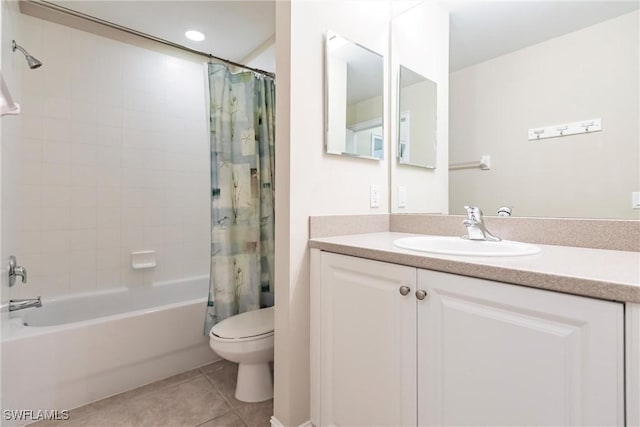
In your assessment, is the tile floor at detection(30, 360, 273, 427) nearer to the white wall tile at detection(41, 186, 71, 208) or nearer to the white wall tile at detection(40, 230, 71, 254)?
the white wall tile at detection(40, 230, 71, 254)

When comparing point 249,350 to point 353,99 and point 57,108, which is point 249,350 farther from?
point 57,108

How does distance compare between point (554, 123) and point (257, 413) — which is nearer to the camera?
point (554, 123)

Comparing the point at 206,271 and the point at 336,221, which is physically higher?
the point at 336,221

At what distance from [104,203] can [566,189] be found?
9.15 ft

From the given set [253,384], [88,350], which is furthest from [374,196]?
[88,350]

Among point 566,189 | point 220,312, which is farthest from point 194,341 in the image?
point 566,189

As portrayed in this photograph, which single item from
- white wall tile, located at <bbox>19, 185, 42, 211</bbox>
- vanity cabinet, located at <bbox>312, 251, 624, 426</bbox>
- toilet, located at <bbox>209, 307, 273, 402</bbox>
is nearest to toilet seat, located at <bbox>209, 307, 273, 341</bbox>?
toilet, located at <bbox>209, 307, 273, 402</bbox>

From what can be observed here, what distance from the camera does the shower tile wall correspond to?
2.05 m

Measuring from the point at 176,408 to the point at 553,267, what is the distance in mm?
1783

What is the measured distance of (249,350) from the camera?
157 cm

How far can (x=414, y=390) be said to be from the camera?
3.11ft

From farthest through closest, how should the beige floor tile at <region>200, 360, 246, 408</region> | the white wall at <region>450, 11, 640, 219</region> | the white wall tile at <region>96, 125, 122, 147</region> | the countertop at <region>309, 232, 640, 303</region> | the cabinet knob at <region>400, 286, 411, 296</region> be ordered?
1. the white wall tile at <region>96, 125, 122, 147</region>
2. the beige floor tile at <region>200, 360, 246, 408</region>
3. the white wall at <region>450, 11, 640, 219</region>
4. the cabinet knob at <region>400, 286, 411, 296</region>
5. the countertop at <region>309, 232, 640, 303</region>

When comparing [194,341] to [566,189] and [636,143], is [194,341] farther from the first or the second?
[636,143]

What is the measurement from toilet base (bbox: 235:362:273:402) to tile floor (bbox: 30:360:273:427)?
3 centimetres
